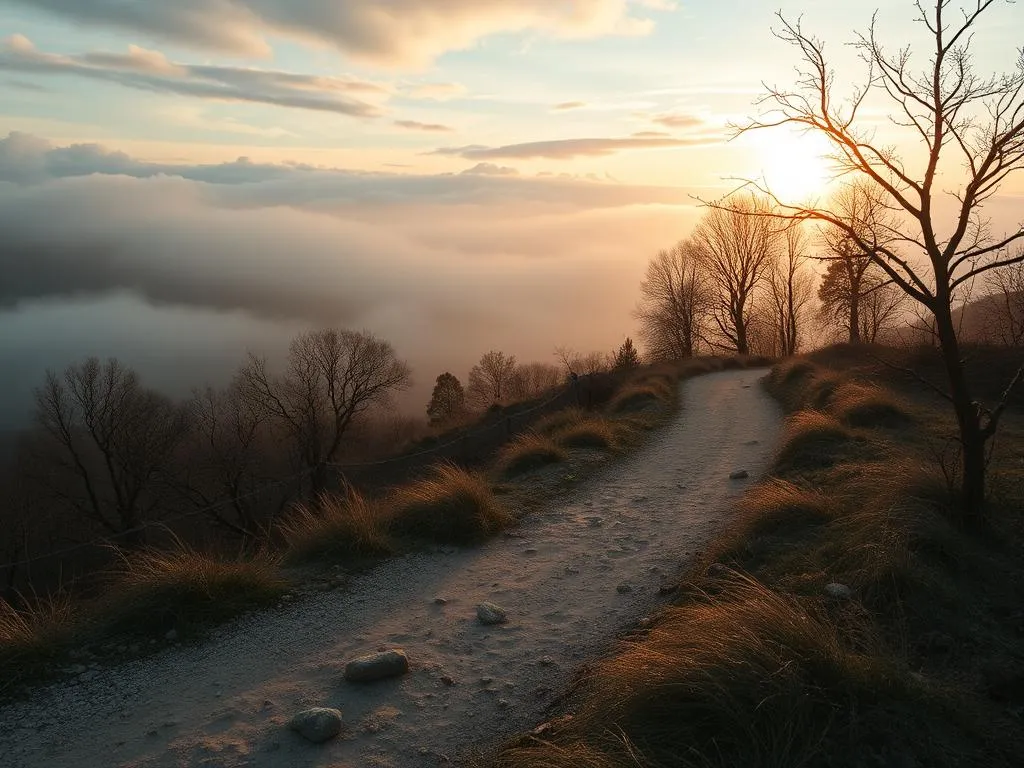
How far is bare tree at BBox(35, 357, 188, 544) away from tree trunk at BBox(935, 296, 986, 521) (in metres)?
34.8

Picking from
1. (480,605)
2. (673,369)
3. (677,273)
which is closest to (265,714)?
(480,605)

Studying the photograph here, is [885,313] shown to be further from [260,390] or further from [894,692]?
[894,692]

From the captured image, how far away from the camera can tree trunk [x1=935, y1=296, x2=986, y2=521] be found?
19.4 feet

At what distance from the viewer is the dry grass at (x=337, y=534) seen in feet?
23.6

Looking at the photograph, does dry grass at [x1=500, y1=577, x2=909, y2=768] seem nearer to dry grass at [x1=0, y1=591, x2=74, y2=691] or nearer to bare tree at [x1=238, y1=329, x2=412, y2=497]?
dry grass at [x1=0, y1=591, x2=74, y2=691]

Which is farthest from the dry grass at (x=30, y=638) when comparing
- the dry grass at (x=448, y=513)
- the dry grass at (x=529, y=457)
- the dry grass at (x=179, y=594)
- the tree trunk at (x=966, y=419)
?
the tree trunk at (x=966, y=419)

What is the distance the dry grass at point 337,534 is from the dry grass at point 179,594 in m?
0.81

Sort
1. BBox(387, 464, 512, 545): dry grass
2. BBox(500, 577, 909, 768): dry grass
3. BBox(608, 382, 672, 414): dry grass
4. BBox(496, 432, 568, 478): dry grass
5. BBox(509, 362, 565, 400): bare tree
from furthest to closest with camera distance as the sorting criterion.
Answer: BBox(509, 362, 565, 400): bare tree < BBox(608, 382, 672, 414): dry grass < BBox(496, 432, 568, 478): dry grass < BBox(387, 464, 512, 545): dry grass < BBox(500, 577, 909, 768): dry grass

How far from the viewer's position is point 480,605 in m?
6.02

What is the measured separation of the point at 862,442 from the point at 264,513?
102 feet

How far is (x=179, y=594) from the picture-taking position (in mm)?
5746

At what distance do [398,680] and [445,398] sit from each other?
46606 millimetres

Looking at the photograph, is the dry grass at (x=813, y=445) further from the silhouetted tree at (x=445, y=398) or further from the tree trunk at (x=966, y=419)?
the silhouetted tree at (x=445, y=398)

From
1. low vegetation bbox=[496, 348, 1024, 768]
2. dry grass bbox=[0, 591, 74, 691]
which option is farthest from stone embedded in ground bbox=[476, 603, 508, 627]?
dry grass bbox=[0, 591, 74, 691]
